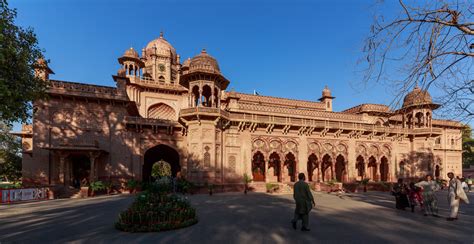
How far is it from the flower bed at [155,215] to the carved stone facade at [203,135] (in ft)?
40.1

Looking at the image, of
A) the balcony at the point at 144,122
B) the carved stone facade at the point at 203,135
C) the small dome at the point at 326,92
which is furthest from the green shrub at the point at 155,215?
the small dome at the point at 326,92

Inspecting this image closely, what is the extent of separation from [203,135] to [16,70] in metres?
12.3

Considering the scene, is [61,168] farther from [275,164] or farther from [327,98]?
[327,98]

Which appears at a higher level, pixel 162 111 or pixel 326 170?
pixel 162 111

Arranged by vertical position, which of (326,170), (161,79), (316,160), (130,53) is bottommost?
(326,170)

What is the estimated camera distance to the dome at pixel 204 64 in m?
21.8

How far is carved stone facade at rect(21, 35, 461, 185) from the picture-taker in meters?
20.6

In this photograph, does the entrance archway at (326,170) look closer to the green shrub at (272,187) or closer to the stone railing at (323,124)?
the stone railing at (323,124)

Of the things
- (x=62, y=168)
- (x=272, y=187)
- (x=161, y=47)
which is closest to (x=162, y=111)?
(x=161, y=47)

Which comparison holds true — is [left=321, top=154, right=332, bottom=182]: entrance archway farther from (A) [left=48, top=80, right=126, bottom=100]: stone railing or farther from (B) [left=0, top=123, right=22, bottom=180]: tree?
(B) [left=0, top=123, right=22, bottom=180]: tree

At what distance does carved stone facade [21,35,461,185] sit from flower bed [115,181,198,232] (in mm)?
12209

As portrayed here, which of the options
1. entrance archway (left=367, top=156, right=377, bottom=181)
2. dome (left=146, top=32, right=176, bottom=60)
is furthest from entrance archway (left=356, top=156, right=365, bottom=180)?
dome (left=146, top=32, right=176, bottom=60)

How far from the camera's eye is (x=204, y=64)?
21875 mm

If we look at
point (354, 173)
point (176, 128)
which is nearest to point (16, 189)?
point (176, 128)
